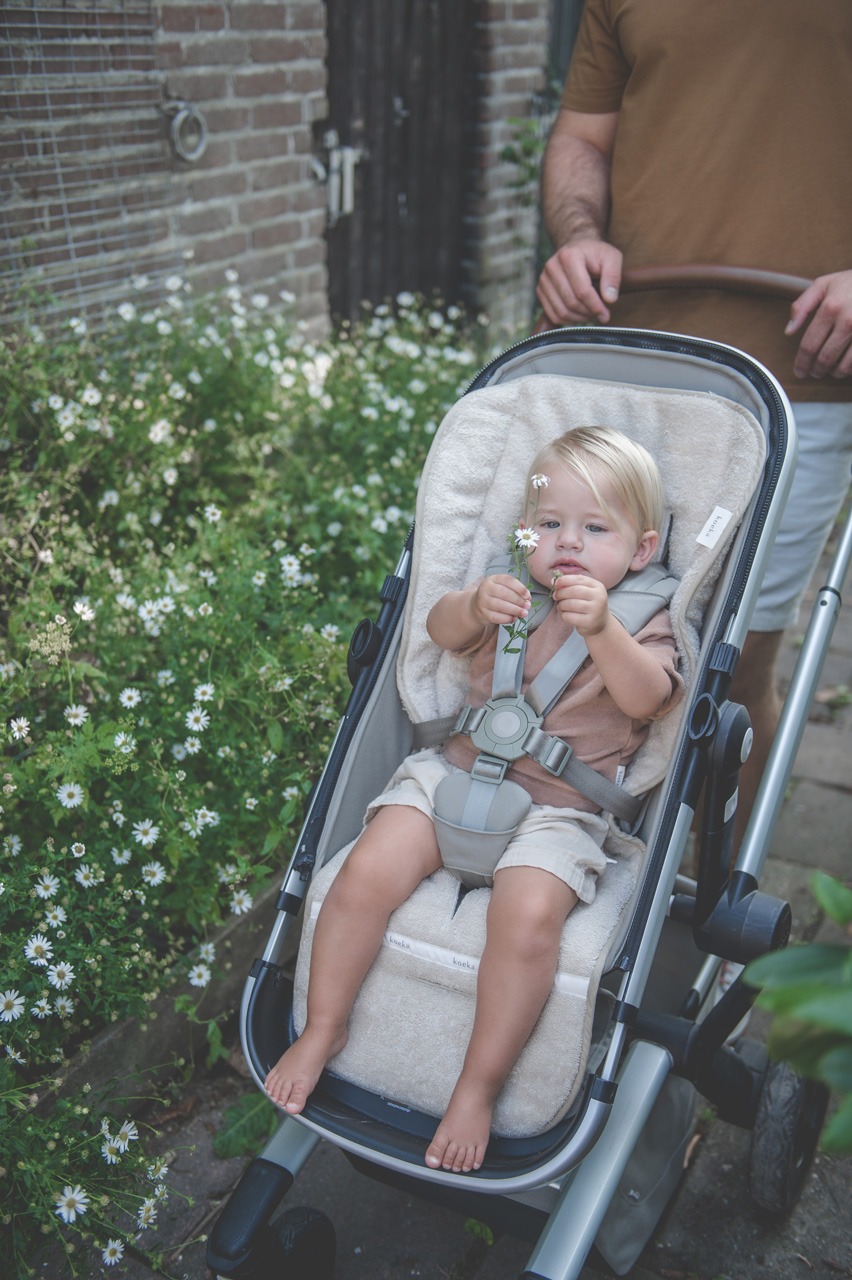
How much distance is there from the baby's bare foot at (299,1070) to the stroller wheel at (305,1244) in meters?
0.31

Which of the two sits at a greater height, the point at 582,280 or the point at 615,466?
the point at 582,280

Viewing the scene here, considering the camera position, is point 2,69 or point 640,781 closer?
point 640,781

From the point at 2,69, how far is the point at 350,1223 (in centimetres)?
317

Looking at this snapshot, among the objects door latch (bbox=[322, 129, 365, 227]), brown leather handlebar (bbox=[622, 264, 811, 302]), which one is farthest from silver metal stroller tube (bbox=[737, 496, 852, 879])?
door latch (bbox=[322, 129, 365, 227])

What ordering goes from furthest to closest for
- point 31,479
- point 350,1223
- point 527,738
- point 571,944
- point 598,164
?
point 31,479 → point 598,164 → point 350,1223 → point 527,738 → point 571,944

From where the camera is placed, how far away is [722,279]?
6.72 feet

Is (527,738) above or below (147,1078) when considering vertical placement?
above

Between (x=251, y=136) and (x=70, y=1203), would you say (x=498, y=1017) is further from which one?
(x=251, y=136)

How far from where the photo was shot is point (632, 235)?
91.9 inches

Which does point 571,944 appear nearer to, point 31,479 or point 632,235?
point 632,235

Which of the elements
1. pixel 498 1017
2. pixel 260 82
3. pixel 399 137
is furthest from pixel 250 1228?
pixel 399 137

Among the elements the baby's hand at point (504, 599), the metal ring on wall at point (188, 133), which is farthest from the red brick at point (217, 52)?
the baby's hand at point (504, 599)

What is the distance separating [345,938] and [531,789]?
1.46 ft

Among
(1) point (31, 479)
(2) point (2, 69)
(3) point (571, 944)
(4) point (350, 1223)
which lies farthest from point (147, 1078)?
(2) point (2, 69)
